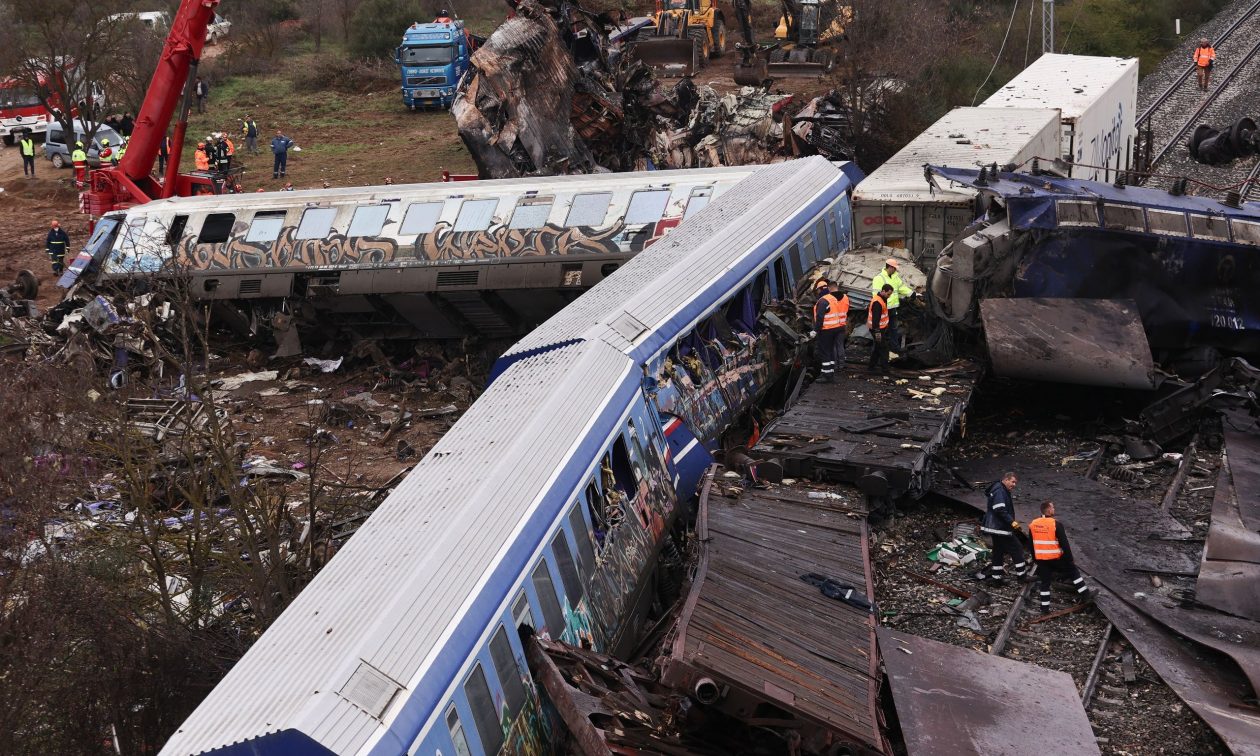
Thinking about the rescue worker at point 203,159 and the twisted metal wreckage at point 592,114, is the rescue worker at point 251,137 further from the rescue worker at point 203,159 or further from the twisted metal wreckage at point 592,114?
the twisted metal wreckage at point 592,114

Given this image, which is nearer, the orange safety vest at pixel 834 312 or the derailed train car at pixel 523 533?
the derailed train car at pixel 523 533

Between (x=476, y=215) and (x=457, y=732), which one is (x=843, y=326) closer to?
(x=476, y=215)

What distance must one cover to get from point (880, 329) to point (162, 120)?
14.9 metres

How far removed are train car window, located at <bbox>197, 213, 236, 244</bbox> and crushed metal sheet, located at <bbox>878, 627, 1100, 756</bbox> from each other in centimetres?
1461

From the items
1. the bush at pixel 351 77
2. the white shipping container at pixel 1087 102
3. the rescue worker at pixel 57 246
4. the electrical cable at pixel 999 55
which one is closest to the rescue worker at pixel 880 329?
the white shipping container at pixel 1087 102

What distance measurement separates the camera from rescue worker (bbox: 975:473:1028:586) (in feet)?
41.5

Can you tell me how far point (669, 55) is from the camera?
37.9m

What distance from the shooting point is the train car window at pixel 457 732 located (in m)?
7.99

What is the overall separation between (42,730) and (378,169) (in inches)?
955

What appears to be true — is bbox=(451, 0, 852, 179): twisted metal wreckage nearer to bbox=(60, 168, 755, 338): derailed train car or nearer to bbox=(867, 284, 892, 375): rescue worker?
bbox=(60, 168, 755, 338): derailed train car

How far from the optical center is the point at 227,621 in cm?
1250

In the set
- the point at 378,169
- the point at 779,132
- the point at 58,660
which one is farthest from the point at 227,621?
the point at 378,169

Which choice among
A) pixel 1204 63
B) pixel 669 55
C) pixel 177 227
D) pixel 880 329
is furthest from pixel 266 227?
pixel 1204 63

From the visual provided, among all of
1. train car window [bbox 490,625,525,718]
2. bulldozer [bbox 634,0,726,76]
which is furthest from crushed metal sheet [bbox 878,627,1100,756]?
bulldozer [bbox 634,0,726,76]
